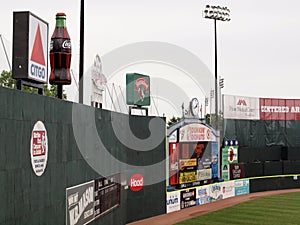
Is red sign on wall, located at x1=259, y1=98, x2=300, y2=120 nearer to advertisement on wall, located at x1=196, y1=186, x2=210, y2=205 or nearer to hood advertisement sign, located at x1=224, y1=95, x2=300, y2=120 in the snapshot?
hood advertisement sign, located at x1=224, y1=95, x2=300, y2=120

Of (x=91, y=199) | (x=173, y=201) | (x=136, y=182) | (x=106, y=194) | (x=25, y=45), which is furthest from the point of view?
(x=173, y=201)

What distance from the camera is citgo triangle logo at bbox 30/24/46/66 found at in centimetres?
1332

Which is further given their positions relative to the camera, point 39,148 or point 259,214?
point 259,214

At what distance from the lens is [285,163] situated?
4447 centimetres

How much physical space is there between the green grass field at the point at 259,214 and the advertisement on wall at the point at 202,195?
2.31 m

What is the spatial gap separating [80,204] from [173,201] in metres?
15.0

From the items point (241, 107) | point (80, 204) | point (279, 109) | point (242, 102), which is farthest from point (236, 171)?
point (80, 204)

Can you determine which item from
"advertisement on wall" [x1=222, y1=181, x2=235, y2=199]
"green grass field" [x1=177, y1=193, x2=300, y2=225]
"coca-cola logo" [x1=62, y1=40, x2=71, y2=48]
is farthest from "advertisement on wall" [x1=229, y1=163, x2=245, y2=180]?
"coca-cola logo" [x1=62, y1=40, x2=71, y2=48]

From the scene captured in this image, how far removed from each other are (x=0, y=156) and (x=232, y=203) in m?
26.9

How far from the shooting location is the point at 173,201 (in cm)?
3041

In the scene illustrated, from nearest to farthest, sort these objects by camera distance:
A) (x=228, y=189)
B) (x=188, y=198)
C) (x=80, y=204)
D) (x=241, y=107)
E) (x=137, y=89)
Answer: (x=80, y=204)
(x=137, y=89)
(x=188, y=198)
(x=228, y=189)
(x=241, y=107)

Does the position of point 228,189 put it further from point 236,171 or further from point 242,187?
point 242,187

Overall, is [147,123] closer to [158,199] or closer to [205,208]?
[158,199]

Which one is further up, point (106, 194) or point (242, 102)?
point (242, 102)
